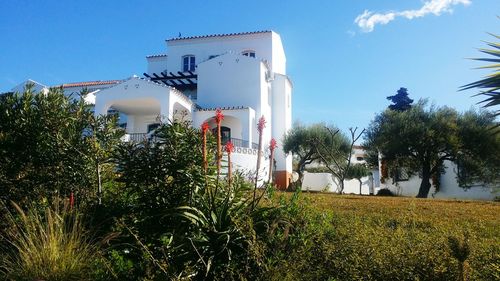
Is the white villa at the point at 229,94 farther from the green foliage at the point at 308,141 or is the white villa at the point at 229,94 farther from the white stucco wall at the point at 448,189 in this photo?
the green foliage at the point at 308,141

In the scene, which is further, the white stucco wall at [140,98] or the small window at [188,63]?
the small window at [188,63]

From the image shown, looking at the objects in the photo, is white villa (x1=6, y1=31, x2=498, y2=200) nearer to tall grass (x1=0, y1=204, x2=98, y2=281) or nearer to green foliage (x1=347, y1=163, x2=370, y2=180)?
green foliage (x1=347, y1=163, x2=370, y2=180)

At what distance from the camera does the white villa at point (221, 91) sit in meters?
26.7

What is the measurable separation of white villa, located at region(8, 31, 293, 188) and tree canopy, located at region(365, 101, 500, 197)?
26.2 feet

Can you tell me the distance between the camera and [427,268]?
4152 mm

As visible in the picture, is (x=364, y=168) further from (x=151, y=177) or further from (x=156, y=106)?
(x=151, y=177)

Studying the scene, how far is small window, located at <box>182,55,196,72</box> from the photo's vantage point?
116 ft

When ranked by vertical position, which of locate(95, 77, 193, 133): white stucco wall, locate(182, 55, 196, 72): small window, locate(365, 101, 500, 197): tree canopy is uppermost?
locate(182, 55, 196, 72): small window

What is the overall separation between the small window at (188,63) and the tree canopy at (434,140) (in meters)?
15.1

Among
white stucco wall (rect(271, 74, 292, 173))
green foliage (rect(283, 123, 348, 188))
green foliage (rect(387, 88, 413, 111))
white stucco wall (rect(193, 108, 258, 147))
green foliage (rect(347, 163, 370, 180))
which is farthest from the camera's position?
green foliage (rect(387, 88, 413, 111))

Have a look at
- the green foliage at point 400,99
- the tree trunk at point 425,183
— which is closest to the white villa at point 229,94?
the tree trunk at point 425,183

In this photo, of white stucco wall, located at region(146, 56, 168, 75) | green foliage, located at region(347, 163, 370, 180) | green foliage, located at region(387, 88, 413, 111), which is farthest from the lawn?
green foliage, located at region(387, 88, 413, 111)

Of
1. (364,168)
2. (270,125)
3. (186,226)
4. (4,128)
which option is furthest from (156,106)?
(186,226)

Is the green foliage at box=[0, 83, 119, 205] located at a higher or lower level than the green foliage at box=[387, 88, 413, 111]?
lower
